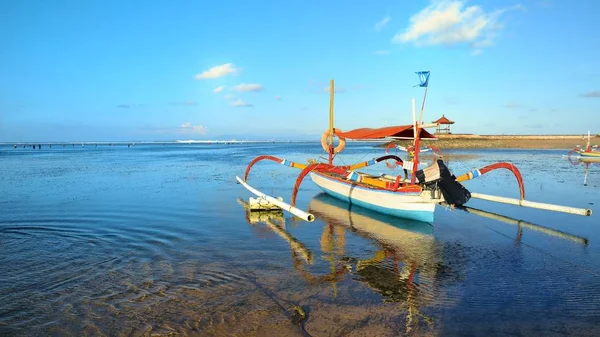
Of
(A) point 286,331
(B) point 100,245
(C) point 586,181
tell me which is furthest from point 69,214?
(C) point 586,181

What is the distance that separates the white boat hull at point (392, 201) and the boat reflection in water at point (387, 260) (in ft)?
1.15

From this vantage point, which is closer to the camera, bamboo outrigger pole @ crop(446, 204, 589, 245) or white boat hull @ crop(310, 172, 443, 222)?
bamboo outrigger pole @ crop(446, 204, 589, 245)

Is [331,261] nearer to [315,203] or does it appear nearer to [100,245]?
[100,245]

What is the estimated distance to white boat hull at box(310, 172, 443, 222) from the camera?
1277 centimetres

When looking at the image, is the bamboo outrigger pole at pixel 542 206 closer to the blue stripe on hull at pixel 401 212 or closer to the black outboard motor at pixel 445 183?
the black outboard motor at pixel 445 183

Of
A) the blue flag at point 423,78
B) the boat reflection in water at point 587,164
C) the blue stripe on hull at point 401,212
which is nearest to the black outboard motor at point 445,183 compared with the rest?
the blue stripe on hull at point 401,212

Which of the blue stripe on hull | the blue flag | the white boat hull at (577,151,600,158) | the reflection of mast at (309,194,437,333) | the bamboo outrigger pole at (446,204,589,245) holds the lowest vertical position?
the reflection of mast at (309,194,437,333)

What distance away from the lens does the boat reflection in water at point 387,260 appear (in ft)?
23.0

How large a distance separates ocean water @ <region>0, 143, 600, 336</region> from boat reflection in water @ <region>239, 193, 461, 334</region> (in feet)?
0.14

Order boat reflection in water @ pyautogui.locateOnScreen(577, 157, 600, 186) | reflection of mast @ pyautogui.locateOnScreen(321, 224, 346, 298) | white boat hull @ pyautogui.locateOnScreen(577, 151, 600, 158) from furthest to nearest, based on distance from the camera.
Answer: white boat hull @ pyautogui.locateOnScreen(577, 151, 600, 158), boat reflection in water @ pyautogui.locateOnScreen(577, 157, 600, 186), reflection of mast @ pyautogui.locateOnScreen(321, 224, 346, 298)

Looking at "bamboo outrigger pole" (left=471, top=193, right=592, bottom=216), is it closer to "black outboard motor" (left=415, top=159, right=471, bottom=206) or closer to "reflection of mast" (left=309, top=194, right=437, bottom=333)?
"black outboard motor" (left=415, top=159, right=471, bottom=206)

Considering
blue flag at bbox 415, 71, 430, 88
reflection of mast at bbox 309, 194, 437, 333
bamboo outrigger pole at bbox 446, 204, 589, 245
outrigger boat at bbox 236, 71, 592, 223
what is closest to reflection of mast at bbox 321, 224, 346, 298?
reflection of mast at bbox 309, 194, 437, 333

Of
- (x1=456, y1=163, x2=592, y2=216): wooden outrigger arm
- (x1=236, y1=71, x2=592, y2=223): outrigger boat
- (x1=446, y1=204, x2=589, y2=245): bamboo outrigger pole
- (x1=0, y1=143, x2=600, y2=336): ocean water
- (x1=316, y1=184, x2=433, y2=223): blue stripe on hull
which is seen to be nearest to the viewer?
(x1=0, y1=143, x2=600, y2=336): ocean water

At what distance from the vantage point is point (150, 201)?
56.3 feet
